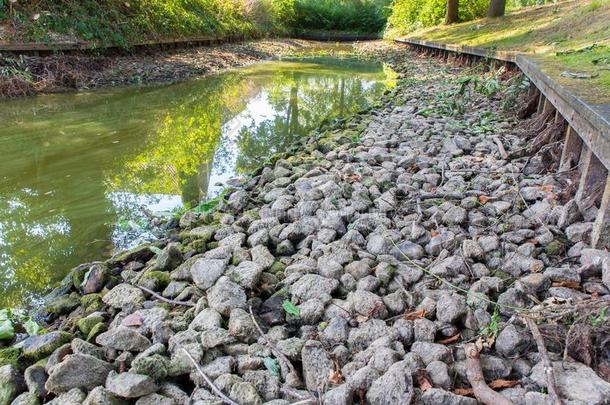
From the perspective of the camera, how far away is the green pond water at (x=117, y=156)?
9.25 ft

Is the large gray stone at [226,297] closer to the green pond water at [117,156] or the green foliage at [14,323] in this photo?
the green foliage at [14,323]

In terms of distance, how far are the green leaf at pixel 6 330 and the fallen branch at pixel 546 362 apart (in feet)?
6.54

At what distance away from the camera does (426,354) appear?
5.08 feet

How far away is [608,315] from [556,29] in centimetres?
711

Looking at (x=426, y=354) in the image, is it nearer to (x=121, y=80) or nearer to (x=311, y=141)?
(x=311, y=141)

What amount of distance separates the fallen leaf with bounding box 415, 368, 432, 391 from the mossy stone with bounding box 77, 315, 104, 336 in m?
1.27

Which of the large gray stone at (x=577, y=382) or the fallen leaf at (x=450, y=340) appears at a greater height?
the large gray stone at (x=577, y=382)

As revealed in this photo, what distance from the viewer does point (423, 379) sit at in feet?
4.71

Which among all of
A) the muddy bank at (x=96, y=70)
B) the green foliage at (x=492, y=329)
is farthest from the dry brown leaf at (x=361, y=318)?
the muddy bank at (x=96, y=70)

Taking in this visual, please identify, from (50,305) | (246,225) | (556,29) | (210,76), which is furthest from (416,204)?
(210,76)

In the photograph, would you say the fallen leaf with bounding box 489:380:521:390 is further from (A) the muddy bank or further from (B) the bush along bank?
(A) the muddy bank

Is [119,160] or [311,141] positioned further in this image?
[311,141]

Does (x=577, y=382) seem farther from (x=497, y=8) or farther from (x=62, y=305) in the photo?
(x=497, y=8)

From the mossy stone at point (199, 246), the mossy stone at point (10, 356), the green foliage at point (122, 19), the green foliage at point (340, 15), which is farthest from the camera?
the green foliage at point (340, 15)
